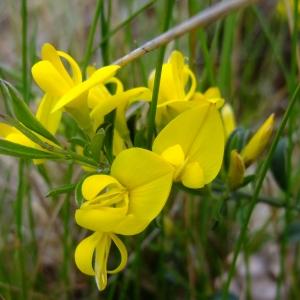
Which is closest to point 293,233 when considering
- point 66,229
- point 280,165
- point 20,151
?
point 280,165

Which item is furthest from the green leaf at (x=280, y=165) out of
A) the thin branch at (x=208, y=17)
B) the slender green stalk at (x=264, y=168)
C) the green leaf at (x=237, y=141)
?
the thin branch at (x=208, y=17)

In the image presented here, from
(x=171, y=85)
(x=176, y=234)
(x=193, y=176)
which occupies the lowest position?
(x=176, y=234)

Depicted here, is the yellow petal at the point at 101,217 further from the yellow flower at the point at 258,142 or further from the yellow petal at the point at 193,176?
the yellow flower at the point at 258,142

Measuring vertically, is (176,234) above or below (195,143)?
below

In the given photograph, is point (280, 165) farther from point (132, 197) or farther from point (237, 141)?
point (132, 197)

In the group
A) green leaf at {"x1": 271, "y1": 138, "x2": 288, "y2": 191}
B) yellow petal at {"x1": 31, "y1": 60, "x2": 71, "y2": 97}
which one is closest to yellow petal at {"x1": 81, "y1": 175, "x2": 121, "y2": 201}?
yellow petal at {"x1": 31, "y1": 60, "x2": 71, "y2": 97}

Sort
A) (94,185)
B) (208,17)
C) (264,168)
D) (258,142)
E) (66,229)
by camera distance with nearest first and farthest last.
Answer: (208,17) → (94,185) → (264,168) → (258,142) → (66,229)

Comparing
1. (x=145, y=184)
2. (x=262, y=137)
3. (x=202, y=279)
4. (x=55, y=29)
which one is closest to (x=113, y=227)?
(x=145, y=184)

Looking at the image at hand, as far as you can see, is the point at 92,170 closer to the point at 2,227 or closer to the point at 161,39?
the point at 161,39
